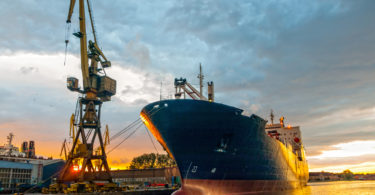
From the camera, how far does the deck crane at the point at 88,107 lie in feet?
102

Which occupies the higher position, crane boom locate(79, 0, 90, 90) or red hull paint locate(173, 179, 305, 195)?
crane boom locate(79, 0, 90, 90)

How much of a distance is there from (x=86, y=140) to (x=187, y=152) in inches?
726

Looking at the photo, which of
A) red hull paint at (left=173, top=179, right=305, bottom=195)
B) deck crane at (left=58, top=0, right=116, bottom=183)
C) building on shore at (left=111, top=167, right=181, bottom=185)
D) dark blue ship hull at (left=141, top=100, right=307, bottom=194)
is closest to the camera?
red hull paint at (left=173, top=179, right=305, bottom=195)

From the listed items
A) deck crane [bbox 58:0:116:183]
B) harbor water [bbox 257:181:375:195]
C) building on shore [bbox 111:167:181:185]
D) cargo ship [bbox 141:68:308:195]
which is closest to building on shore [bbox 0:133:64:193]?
deck crane [bbox 58:0:116:183]

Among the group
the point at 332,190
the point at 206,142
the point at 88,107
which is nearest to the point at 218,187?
the point at 206,142

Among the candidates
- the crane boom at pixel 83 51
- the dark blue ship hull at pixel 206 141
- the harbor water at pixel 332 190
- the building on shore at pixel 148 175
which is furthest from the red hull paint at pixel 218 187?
the building on shore at pixel 148 175

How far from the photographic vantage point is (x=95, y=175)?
31141 mm

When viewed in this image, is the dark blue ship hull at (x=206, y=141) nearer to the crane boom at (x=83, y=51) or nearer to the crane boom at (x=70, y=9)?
the crane boom at (x=83, y=51)

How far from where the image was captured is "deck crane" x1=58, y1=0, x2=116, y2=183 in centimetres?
3119

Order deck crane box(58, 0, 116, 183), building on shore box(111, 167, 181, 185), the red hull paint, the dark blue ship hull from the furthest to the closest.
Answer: building on shore box(111, 167, 181, 185) → deck crane box(58, 0, 116, 183) → the dark blue ship hull → the red hull paint

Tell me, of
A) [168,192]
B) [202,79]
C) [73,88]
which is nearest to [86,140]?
[73,88]

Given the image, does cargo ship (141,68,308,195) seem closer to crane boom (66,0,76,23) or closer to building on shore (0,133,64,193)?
crane boom (66,0,76,23)

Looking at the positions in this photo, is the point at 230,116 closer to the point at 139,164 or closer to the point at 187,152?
the point at 187,152

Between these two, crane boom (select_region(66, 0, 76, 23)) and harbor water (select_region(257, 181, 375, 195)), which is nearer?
crane boom (select_region(66, 0, 76, 23))
